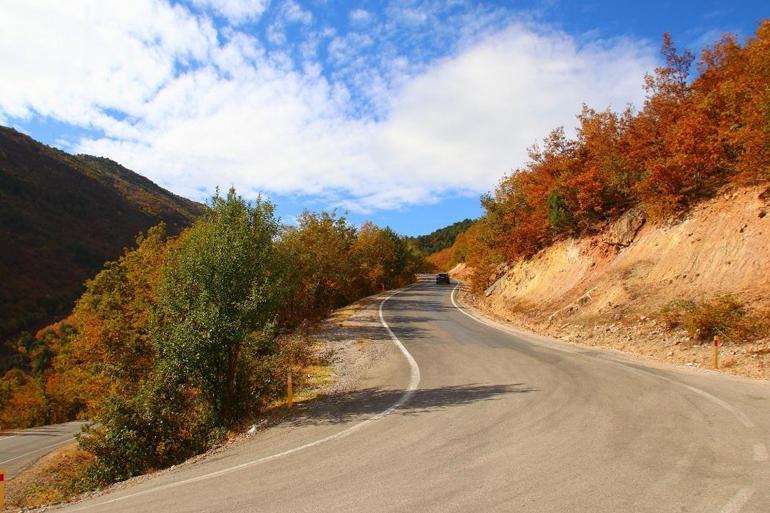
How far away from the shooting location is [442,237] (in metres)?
176

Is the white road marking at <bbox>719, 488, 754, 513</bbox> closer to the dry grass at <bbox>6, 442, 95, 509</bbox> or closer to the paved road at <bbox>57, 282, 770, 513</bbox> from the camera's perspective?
the paved road at <bbox>57, 282, 770, 513</bbox>

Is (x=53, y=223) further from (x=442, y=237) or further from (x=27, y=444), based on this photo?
(x=442, y=237)

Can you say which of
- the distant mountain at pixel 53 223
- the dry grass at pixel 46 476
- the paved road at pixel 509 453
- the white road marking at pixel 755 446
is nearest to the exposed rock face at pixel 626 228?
the white road marking at pixel 755 446

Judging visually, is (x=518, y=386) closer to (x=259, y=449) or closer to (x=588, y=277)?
(x=259, y=449)

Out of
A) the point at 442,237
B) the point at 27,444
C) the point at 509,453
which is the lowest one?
the point at 27,444

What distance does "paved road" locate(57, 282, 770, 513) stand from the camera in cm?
490

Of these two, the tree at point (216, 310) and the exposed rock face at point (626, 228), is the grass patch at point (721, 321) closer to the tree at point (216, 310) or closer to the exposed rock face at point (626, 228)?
the exposed rock face at point (626, 228)

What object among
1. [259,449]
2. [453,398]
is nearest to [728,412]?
[453,398]

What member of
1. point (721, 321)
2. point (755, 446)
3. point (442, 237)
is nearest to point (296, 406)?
point (755, 446)

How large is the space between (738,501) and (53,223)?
123 meters

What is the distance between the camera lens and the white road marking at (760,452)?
18.4ft

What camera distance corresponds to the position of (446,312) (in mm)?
29906

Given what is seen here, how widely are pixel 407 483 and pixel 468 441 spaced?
5.58 ft

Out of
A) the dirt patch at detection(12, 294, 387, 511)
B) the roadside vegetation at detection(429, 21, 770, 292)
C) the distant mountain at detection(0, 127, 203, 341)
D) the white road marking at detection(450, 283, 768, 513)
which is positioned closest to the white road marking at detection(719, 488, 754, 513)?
the white road marking at detection(450, 283, 768, 513)
